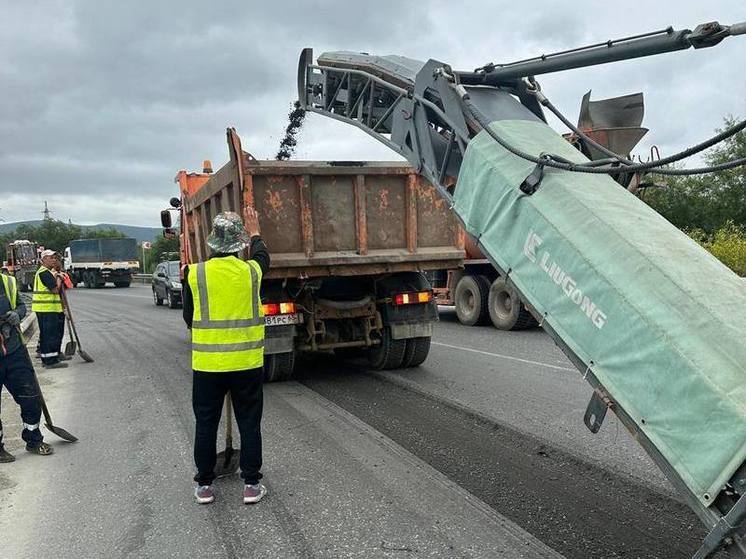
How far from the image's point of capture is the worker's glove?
4965 mm

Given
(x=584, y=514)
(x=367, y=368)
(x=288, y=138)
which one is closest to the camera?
(x=584, y=514)

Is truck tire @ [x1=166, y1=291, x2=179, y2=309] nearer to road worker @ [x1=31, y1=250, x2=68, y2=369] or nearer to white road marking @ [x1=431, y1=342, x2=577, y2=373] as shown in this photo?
road worker @ [x1=31, y1=250, x2=68, y2=369]

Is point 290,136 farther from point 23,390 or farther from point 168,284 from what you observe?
point 168,284

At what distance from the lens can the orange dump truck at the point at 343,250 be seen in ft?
21.5

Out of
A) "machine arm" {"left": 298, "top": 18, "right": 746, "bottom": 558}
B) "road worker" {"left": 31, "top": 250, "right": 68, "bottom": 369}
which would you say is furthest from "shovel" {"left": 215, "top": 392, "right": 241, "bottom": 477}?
"road worker" {"left": 31, "top": 250, "right": 68, "bottom": 369}

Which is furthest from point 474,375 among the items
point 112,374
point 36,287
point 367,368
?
point 36,287

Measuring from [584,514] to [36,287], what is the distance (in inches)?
347

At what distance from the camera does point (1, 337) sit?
16.0 ft

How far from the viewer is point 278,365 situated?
7.07m

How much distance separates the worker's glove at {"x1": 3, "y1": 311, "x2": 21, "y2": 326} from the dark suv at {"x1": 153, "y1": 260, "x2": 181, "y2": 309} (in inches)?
517

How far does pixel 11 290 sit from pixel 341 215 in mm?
3434

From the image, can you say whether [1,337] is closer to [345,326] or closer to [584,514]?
[345,326]

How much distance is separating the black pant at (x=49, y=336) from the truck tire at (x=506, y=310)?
303 inches

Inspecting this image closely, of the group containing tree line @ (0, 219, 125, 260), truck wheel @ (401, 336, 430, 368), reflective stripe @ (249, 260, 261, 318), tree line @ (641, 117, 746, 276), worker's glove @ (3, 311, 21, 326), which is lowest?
truck wheel @ (401, 336, 430, 368)
